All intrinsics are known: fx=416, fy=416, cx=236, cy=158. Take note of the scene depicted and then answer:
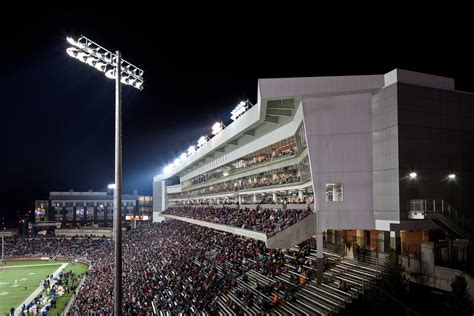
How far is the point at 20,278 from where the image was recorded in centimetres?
5662

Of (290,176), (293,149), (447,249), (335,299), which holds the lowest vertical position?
(335,299)

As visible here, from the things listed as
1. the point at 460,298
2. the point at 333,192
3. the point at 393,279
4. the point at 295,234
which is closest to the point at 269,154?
the point at 333,192

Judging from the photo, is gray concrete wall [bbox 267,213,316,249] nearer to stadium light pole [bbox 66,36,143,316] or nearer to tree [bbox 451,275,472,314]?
tree [bbox 451,275,472,314]

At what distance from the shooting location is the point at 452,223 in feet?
77.5

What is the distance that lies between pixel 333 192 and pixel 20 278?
49395mm

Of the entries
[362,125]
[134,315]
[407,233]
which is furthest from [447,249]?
[134,315]

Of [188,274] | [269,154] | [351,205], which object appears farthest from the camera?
[269,154]

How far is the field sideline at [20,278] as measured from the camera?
4388 cm

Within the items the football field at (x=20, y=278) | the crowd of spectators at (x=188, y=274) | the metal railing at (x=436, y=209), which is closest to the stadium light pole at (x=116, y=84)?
the crowd of spectators at (x=188, y=274)

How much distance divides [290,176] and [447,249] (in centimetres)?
1383

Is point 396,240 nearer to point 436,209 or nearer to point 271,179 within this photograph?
point 436,209

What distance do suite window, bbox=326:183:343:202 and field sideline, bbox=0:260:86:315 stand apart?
3178 cm

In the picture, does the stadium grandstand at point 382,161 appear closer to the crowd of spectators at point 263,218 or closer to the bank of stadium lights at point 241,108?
the crowd of spectators at point 263,218

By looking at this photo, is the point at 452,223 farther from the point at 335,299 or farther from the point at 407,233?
the point at 335,299
